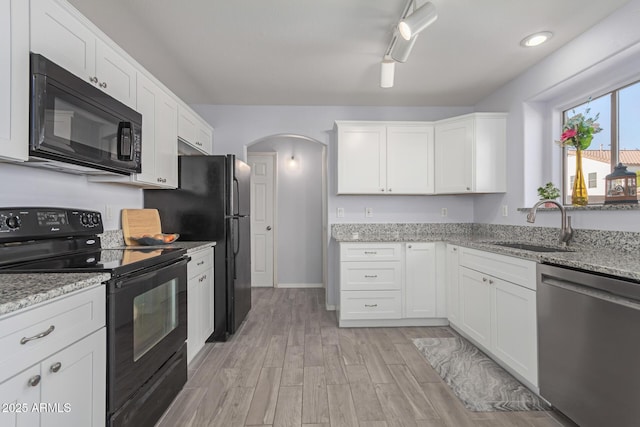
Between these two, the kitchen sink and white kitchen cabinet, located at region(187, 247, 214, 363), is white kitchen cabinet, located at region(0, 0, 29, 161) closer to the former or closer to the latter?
white kitchen cabinet, located at region(187, 247, 214, 363)

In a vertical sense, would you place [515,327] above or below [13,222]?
below

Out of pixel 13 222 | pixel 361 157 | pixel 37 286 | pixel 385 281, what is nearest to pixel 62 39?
pixel 13 222

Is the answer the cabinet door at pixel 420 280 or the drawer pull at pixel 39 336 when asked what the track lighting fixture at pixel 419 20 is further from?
the drawer pull at pixel 39 336

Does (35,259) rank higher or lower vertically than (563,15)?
lower

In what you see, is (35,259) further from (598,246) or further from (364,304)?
(598,246)

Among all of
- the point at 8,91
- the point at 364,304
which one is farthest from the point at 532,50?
the point at 8,91

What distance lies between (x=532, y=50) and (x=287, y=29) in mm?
1940

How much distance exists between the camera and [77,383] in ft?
3.70

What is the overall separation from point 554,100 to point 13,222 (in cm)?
390

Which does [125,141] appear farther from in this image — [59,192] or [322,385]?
[322,385]

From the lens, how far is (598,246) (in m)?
2.12

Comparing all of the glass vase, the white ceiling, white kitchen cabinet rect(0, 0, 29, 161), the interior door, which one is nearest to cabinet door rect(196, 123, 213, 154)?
the white ceiling

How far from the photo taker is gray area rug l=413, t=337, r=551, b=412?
189cm

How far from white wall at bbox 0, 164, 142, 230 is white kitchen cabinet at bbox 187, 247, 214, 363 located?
67cm
